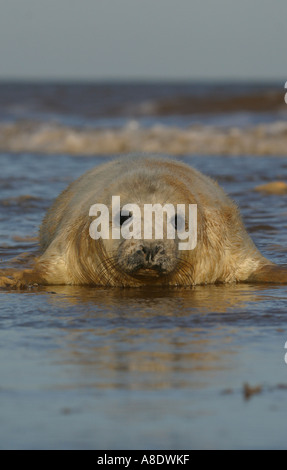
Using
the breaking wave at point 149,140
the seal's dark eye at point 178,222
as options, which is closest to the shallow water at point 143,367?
the seal's dark eye at point 178,222

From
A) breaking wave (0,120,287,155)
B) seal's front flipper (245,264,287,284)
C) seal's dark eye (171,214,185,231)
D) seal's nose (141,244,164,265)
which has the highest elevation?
breaking wave (0,120,287,155)

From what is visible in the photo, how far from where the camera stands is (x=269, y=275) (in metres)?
7.11

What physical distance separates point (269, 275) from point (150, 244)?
140 centimetres

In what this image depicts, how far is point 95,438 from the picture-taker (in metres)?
3.59

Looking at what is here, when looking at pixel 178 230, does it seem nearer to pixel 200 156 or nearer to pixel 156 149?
pixel 200 156

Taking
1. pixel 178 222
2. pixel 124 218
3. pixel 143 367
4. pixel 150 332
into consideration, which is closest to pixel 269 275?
pixel 178 222

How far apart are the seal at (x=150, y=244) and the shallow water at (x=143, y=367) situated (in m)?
0.16

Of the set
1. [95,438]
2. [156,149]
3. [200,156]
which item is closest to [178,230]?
[95,438]

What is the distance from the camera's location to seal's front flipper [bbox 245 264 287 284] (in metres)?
7.06

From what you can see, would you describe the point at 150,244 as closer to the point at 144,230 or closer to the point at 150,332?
the point at 144,230

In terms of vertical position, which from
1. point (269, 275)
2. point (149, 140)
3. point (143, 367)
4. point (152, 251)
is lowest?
point (143, 367)

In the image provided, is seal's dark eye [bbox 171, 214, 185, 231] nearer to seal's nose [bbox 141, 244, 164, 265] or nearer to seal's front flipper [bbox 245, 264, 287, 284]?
seal's nose [bbox 141, 244, 164, 265]

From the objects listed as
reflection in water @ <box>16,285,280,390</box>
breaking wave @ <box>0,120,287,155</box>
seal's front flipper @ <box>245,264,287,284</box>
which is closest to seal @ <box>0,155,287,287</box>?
seal's front flipper @ <box>245,264,287,284</box>

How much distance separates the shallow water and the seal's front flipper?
21 centimetres
